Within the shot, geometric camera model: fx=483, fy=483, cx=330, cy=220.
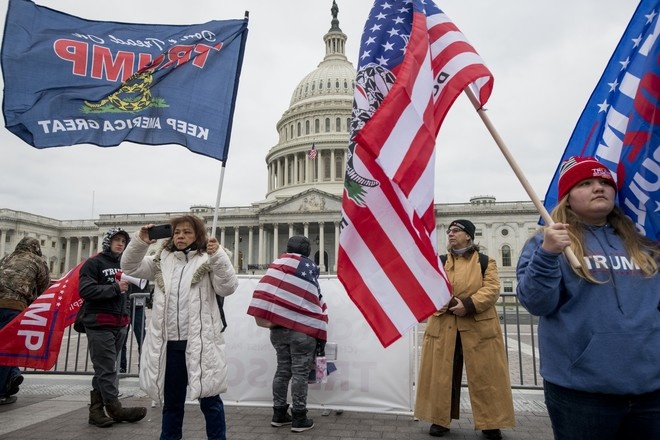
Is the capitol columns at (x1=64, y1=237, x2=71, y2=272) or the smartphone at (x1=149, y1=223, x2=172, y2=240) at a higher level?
the capitol columns at (x1=64, y1=237, x2=71, y2=272)

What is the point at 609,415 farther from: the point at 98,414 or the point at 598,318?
the point at 98,414

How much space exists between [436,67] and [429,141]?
582 mm

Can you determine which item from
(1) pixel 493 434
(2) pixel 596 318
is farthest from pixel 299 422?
(2) pixel 596 318

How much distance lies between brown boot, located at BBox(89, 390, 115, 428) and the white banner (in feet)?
5.02

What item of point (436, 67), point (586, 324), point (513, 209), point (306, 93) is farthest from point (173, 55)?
point (306, 93)

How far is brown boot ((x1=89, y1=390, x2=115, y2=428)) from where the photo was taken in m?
5.30

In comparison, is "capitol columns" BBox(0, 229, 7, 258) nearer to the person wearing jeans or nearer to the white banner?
the white banner

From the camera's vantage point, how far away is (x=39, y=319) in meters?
6.05

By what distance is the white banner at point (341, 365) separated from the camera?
19.9 feet

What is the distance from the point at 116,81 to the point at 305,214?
6104cm

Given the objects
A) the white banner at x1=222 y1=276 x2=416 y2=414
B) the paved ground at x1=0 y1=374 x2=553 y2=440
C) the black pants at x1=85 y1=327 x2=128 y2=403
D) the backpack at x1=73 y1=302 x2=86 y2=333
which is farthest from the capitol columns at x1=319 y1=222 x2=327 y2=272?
the black pants at x1=85 y1=327 x2=128 y2=403

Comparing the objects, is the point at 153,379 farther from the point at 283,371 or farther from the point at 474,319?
the point at 474,319

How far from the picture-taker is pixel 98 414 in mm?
5371

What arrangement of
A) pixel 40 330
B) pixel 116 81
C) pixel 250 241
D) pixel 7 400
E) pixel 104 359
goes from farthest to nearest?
1. pixel 250 241
2. pixel 7 400
3. pixel 40 330
4. pixel 104 359
5. pixel 116 81
